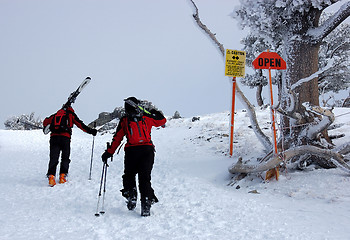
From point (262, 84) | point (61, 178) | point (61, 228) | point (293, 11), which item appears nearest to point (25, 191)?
point (61, 178)

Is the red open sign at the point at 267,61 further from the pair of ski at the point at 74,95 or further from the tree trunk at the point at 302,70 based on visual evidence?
the pair of ski at the point at 74,95

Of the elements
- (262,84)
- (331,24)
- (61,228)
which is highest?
(262,84)

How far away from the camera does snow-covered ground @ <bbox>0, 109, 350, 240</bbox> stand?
3.93 metres

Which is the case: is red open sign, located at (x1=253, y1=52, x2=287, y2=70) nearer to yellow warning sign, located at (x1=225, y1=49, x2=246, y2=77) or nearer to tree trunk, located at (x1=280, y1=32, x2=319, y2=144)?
tree trunk, located at (x1=280, y1=32, x2=319, y2=144)

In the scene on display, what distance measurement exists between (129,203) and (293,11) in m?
6.18

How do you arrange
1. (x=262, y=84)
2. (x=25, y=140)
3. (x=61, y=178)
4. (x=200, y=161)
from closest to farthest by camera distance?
1. (x=61, y=178)
2. (x=200, y=161)
3. (x=25, y=140)
4. (x=262, y=84)

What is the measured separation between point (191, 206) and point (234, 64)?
5274 millimetres

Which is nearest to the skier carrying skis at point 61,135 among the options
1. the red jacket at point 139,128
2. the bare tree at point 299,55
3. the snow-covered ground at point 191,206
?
the snow-covered ground at point 191,206

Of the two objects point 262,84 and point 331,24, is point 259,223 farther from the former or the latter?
point 262,84

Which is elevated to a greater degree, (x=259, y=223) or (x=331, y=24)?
(x=331, y=24)

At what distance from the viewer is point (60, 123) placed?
7520 millimetres

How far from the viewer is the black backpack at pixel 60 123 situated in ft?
24.6

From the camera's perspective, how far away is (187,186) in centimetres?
690

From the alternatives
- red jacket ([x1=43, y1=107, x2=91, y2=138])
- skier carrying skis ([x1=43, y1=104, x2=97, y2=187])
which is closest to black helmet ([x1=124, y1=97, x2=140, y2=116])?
skier carrying skis ([x1=43, y1=104, x2=97, y2=187])
